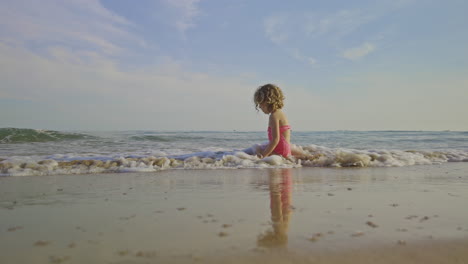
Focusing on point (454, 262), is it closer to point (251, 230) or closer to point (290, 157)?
point (251, 230)

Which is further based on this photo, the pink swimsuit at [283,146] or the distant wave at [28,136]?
the distant wave at [28,136]

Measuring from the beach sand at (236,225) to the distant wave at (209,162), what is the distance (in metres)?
1.94

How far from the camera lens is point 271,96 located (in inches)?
239

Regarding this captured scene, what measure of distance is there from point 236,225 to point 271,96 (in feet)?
14.8

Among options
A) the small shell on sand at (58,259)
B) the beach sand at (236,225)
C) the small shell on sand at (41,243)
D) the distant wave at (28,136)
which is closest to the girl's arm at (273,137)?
the beach sand at (236,225)

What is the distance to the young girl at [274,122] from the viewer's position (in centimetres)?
587

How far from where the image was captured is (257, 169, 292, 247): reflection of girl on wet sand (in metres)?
1.47

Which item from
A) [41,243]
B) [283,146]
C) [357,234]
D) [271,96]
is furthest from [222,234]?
[271,96]

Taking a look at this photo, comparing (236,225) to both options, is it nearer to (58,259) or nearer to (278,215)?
(278,215)

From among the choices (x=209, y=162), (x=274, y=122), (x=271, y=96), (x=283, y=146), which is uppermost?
(x=271, y=96)

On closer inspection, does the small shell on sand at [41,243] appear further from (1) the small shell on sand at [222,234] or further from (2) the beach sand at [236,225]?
(1) the small shell on sand at [222,234]

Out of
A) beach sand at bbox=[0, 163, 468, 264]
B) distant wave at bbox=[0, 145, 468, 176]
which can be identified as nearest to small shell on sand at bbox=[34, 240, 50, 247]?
beach sand at bbox=[0, 163, 468, 264]

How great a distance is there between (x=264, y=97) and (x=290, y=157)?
3.96 ft

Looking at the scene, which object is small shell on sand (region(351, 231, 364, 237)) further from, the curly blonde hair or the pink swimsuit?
the curly blonde hair
